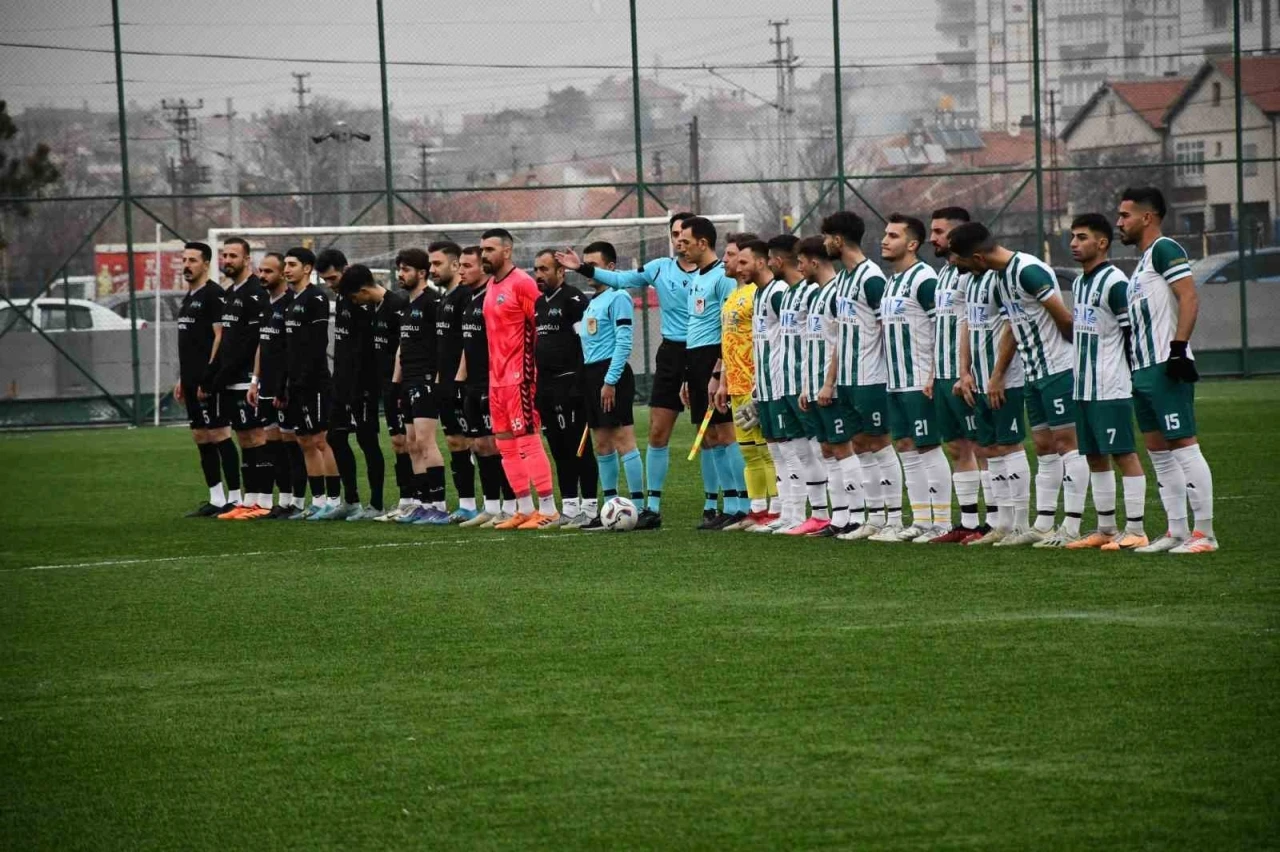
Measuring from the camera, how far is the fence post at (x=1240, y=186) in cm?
2895

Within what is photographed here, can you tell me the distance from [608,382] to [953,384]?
279 centimetres

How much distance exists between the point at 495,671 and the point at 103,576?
457 cm

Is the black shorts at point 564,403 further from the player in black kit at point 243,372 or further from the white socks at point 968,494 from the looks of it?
the white socks at point 968,494

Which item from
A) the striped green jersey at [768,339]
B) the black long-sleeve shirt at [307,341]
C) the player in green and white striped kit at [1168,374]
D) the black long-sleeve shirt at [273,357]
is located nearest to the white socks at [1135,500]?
the player in green and white striped kit at [1168,374]

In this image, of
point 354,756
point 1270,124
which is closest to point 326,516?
point 354,756

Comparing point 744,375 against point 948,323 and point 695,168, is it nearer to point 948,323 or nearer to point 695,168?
point 948,323

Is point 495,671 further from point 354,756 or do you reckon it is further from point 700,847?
point 700,847

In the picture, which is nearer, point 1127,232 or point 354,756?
point 354,756

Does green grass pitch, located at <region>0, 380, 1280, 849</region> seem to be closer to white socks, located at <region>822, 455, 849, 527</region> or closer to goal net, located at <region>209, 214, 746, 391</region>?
white socks, located at <region>822, 455, 849, 527</region>

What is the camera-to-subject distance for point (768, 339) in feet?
38.5

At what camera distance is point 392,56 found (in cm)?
2872

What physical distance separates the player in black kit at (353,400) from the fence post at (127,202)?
14398 millimetres

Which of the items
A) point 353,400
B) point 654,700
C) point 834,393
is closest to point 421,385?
point 353,400

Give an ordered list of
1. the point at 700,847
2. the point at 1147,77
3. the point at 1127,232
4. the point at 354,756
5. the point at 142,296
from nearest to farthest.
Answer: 1. the point at 700,847
2. the point at 354,756
3. the point at 1127,232
4. the point at 142,296
5. the point at 1147,77
